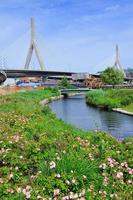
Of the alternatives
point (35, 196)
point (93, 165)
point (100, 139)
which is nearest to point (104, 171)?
point (93, 165)

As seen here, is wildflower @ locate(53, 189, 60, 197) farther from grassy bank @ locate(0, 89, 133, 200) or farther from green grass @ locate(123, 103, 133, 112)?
green grass @ locate(123, 103, 133, 112)

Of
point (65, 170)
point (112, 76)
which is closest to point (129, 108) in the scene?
point (65, 170)

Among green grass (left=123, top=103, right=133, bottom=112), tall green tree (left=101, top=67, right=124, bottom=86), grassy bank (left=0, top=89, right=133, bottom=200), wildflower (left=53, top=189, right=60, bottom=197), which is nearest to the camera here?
wildflower (left=53, top=189, right=60, bottom=197)

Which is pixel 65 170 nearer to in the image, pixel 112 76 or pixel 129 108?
pixel 129 108

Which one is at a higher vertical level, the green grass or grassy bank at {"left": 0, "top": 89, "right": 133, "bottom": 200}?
grassy bank at {"left": 0, "top": 89, "right": 133, "bottom": 200}

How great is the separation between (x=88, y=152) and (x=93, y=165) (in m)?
1.09

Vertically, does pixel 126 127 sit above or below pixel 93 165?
below

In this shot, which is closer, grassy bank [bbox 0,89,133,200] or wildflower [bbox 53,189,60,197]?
wildflower [bbox 53,189,60,197]

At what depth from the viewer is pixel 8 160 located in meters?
9.76

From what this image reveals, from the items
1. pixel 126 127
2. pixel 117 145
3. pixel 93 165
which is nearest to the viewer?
pixel 93 165

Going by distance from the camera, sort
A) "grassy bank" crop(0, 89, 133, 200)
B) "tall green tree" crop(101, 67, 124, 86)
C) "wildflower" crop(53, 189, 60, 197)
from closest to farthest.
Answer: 1. "wildflower" crop(53, 189, 60, 197)
2. "grassy bank" crop(0, 89, 133, 200)
3. "tall green tree" crop(101, 67, 124, 86)

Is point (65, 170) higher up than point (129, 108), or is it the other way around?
point (65, 170)

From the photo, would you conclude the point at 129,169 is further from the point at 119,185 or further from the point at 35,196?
the point at 35,196

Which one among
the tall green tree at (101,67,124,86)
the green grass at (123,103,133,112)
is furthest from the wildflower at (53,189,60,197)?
the tall green tree at (101,67,124,86)
